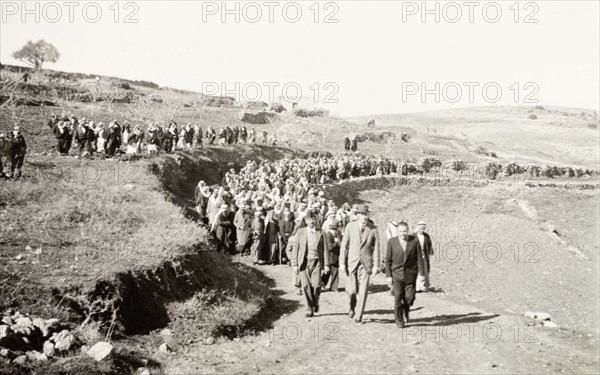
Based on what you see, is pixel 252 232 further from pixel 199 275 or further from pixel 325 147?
pixel 325 147

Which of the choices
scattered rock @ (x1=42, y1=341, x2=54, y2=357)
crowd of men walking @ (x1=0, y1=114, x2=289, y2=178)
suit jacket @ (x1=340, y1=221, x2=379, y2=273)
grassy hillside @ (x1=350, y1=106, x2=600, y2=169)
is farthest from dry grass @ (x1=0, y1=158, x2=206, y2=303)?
grassy hillside @ (x1=350, y1=106, x2=600, y2=169)

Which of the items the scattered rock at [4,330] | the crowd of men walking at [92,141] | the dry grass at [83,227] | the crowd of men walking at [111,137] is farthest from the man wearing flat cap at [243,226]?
the crowd of men walking at [111,137]

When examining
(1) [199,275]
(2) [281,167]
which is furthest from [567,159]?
(1) [199,275]

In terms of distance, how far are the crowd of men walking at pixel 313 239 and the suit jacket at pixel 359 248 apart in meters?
0.02

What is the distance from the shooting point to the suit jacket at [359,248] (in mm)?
8000

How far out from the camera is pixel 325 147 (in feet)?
148

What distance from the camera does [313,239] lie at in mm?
8547

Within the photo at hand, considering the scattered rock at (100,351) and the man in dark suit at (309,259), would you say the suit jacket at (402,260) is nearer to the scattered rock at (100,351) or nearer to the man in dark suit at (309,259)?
the man in dark suit at (309,259)

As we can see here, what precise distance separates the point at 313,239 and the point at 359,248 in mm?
878

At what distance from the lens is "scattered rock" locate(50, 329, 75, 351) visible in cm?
588

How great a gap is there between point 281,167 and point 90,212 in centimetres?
1575

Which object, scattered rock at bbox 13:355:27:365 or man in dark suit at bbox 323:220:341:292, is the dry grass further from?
man in dark suit at bbox 323:220:341:292

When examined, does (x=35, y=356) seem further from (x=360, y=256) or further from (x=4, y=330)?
(x=360, y=256)

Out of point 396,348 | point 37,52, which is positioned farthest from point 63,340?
point 37,52
